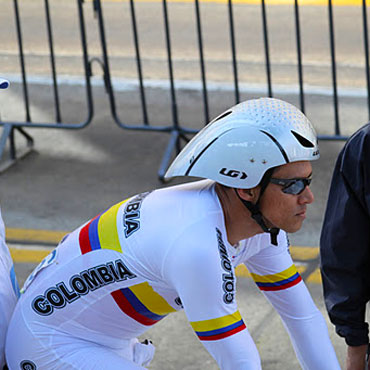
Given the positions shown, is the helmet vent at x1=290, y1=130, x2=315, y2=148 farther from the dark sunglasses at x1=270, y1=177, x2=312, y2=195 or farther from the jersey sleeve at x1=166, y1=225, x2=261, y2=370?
the jersey sleeve at x1=166, y1=225, x2=261, y2=370

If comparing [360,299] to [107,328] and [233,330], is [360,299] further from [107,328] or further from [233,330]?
[107,328]

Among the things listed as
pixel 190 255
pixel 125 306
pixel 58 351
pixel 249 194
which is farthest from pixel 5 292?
pixel 249 194

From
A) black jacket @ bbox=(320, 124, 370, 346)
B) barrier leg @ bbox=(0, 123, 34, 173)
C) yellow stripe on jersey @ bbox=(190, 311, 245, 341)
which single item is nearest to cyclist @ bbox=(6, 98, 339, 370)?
yellow stripe on jersey @ bbox=(190, 311, 245, 341)

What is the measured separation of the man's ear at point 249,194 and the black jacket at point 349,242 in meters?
0.33

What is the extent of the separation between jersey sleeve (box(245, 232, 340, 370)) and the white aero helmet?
1.37ft

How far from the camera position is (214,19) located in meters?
11.9

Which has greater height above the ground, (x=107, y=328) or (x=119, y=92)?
(x=107, y=328)

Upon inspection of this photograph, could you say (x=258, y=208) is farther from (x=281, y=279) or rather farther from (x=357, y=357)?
(x=357, y=357)

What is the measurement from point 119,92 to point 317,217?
3.36 meters

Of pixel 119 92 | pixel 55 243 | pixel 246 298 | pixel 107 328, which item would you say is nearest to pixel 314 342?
pixel 107 328

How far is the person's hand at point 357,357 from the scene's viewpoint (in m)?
2.98

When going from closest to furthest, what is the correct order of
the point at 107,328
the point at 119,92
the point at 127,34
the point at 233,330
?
the point at 233,330, the point at 107,328, the point at 119,92, the point at 127,34

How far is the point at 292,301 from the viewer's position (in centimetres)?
296

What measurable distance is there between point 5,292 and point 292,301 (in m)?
0.96
